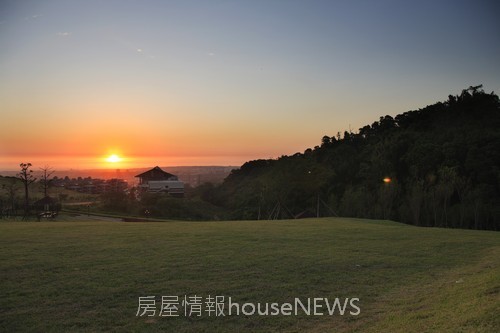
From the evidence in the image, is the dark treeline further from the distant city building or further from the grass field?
the grass field

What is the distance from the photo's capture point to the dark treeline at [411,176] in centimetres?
2809

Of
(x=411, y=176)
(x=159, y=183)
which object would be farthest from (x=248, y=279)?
(x=159, y=183)

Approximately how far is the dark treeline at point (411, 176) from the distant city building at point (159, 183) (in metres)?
9.26

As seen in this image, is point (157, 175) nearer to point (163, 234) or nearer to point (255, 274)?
point (163, 234)

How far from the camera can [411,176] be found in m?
31.5

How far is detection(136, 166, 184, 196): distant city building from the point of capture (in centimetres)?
5131

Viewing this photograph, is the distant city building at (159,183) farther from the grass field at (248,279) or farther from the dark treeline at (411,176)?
the grass field at (248,279)

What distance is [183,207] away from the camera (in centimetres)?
4369

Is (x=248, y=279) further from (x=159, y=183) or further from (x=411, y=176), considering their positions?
(x=159, y=183)

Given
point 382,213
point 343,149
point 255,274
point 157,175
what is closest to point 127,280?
point 255,274

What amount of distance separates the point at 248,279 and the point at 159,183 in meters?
46.6

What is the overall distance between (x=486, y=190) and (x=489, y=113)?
15.6 metres

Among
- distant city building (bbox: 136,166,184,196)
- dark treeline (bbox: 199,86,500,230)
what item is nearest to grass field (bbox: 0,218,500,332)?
dark treeline (bbox: 199,86,500,230)

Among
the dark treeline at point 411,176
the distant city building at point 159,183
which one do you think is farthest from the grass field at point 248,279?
the distant city building at point 159,183
